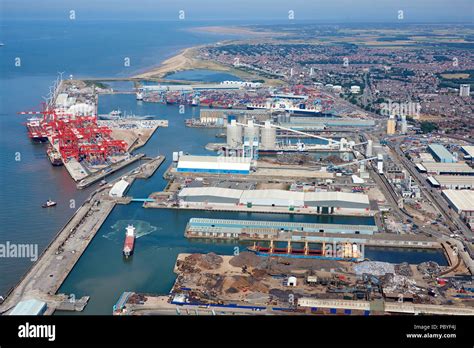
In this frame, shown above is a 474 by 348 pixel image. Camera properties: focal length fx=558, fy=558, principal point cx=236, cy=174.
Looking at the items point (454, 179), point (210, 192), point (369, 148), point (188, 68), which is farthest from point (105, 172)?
point (188, 68)

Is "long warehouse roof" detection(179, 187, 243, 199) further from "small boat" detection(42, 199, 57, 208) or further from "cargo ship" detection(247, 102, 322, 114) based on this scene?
"cargo ship" detection(247, 102, 322, 114)

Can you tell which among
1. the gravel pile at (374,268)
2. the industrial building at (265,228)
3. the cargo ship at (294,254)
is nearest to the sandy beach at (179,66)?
the industrial building at (265,228)

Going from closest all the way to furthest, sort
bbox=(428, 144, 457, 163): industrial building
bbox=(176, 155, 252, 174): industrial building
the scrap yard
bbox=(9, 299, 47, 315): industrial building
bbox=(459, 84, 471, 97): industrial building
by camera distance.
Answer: bbox=(9, 299, 47, 315): industrial building, bbox=(176, 155, 252, 174): industrial building, the scrap yard, bbox=(428, 144, 457, 163): industrial building, bbox=(459, 84, 471, 97): industrial building

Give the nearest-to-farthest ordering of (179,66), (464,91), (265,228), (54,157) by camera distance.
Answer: (265,228) < (54,157) < (464,91) < (179,66)

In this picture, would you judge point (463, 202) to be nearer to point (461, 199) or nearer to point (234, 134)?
point (461, 199)

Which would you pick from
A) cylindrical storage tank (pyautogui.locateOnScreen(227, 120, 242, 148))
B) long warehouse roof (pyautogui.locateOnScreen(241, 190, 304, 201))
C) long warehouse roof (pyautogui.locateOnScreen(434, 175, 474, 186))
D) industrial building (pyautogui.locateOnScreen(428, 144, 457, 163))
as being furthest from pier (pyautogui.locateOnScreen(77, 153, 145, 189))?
industrial building (pyautogui.locateOnScreen(428, 144, 457, 163))
